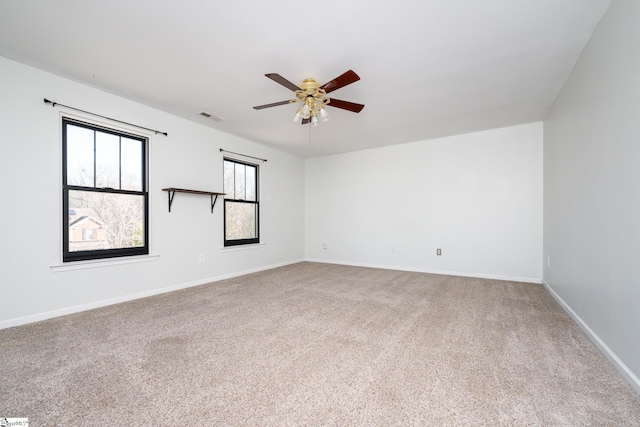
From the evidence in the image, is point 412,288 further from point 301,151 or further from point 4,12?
point 4,12

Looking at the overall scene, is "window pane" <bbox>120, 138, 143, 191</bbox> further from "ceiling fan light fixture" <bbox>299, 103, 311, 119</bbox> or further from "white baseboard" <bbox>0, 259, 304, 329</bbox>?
"ceiling fan light fixture" <bbox>299, 103, 311, 119</bbox>

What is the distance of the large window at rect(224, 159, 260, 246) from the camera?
16.4 feet

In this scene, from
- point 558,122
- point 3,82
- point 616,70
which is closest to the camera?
point 616,70

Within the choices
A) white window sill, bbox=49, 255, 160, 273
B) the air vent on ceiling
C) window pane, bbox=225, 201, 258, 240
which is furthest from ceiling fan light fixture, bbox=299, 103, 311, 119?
white window sill, bbox=49, 255, 160, 273

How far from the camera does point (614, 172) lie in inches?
76.4

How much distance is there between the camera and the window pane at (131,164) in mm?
3590

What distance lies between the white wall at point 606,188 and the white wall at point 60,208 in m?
4.60

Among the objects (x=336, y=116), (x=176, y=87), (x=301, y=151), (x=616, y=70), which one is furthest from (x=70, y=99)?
(x=616, y=70)

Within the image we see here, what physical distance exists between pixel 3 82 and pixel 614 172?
16.8ft

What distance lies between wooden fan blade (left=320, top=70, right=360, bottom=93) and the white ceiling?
26cm

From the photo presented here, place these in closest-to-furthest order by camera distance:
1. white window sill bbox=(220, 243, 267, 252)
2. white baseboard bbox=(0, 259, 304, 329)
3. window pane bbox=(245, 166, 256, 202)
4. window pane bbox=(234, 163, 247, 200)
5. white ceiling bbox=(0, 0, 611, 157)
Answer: white ceiling bbox=(0, 0, 611, 157), white baseboard bbox=(0, 259, 304, 329), white window sill bbox=(220, 243, 267, 252), window pane bbox=(234, 163, 247, 200), window pane bbox=(245, 166, 256, 202)

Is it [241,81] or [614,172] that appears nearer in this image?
[614,172]

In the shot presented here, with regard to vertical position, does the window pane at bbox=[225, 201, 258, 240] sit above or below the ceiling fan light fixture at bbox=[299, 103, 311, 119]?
below

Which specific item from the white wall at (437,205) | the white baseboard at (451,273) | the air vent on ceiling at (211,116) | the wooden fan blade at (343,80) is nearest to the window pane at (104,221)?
the air vent on ceiling at (211,116)
